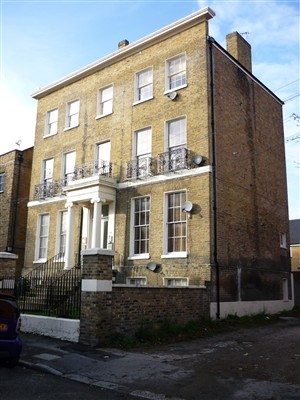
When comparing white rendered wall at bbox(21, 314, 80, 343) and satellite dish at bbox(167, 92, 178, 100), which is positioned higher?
satellite dish at bbox(167, 92, 178, 100)

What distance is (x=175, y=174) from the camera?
16641 mm

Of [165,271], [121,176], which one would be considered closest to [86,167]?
[121,176]

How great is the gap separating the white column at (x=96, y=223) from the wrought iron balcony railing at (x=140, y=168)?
1813mm

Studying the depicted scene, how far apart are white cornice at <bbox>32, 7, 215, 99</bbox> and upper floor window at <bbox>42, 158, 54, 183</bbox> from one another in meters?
4.21

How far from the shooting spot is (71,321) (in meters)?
11.2

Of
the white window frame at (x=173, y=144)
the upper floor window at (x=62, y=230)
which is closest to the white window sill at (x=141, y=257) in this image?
the white window frame at (x=173, y=144)

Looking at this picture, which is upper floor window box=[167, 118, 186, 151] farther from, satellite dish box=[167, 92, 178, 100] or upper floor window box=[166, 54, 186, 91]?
upper floor window box=[166, 54, 186, 91]

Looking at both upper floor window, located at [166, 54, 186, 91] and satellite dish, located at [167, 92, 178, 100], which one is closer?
satellite dish, located at [167, 92, 178, 100]

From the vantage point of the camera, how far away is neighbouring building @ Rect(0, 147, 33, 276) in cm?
2503

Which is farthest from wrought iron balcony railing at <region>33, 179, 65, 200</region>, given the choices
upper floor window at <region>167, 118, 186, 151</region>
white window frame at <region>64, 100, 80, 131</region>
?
upper floor window at <region>167, 118, 186, 151</region>

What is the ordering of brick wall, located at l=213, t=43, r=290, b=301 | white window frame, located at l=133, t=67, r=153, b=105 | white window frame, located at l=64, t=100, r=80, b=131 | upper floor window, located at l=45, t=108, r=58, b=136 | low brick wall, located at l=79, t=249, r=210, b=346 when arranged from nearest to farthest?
low brick wall, located at l=79, t=249, r=210, b=346 < brick wall, located at l=213, t=43, r=290, b=301 < white window frame, located at l=133, t=67, r=153, b=105 < white window frame, located at l=64, t=100, r=80, b=131 < upper floor window, located at l=45, t=108, r=58, b=136

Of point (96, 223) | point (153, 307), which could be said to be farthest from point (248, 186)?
point (153, 307)

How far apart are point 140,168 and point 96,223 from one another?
304 cm

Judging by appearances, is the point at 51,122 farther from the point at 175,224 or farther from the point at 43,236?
the point at 175,224
